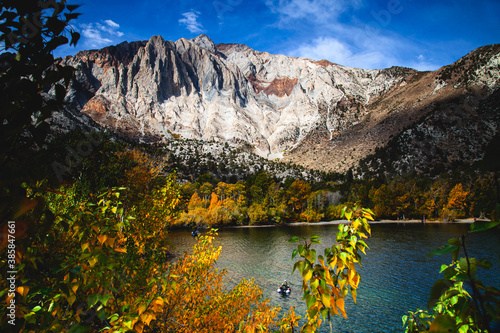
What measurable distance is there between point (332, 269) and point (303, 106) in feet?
586

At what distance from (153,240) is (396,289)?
18997 mm

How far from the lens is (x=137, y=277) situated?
488cm

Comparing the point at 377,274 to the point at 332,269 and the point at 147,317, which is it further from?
the point at 147,317

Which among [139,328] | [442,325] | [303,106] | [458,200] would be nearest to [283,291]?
[139,328]

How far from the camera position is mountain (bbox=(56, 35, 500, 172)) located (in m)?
98.2

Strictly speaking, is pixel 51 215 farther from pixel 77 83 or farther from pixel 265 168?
pixel 77 83

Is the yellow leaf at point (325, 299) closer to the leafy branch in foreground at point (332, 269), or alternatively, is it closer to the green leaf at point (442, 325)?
the leafy branch in foreground at point (332, 269)

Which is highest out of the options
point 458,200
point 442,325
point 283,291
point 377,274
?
point 442,325

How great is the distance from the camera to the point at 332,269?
2.12m

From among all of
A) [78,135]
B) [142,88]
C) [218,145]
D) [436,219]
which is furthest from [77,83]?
[436,219]

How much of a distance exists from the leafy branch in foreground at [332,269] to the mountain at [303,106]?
350 ft

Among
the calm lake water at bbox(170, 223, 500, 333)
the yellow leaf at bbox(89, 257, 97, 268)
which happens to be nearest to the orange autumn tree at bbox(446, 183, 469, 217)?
the calm lake water at bbox(170, 223, 500, 333)

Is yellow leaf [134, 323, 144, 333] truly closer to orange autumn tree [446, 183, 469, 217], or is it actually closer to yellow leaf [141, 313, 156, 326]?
yellow leaf [141, 313, 156, 326]

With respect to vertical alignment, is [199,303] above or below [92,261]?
below
